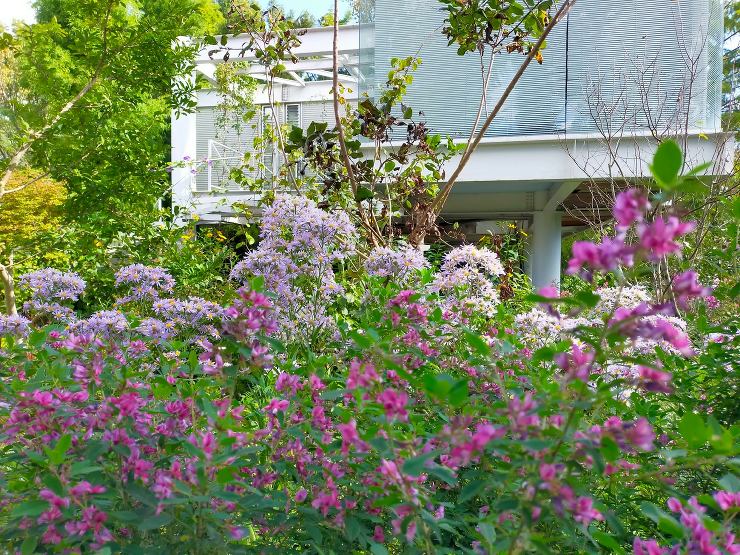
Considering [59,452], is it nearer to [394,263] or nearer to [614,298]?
[394,263]

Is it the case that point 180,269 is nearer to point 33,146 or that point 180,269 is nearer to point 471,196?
point 33,146

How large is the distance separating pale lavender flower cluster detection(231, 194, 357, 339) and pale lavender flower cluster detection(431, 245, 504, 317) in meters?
0.54

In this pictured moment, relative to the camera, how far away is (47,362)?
5.38 feet

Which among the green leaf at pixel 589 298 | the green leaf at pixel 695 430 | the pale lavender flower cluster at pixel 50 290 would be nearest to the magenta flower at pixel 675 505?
the green leaf at pixel 695 430

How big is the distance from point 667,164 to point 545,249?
10154mm

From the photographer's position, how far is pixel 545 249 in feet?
34.8

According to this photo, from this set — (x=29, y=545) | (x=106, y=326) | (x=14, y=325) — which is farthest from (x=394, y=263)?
(x=29, y=545)

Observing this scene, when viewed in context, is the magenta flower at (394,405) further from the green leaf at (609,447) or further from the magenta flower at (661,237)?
the magenta flower at (661,237)

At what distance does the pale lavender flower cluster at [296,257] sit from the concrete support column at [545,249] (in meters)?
7.20

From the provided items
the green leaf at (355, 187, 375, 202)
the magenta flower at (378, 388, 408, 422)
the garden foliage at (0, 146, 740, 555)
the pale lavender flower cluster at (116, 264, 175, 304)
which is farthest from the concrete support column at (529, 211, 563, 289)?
the magenta flower at (378, 388, 408, 422)

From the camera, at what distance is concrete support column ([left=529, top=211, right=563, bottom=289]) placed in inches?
405

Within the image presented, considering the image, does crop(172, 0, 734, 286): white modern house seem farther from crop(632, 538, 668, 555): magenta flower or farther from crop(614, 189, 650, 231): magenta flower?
crop(614, 189, 650, 231): magenta flower

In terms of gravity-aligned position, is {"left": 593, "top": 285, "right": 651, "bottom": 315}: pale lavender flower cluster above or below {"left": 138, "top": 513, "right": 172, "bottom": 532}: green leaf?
above

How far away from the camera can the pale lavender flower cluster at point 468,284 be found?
2.59 meters
